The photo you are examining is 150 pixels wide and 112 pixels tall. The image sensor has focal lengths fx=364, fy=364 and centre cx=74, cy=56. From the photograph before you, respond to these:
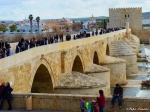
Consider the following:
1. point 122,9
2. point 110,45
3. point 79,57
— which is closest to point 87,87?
point 79,57

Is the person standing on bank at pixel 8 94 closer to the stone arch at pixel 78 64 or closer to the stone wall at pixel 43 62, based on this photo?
the stone wall at pixel 43 62

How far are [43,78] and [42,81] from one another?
507mm

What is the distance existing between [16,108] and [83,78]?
8533mm

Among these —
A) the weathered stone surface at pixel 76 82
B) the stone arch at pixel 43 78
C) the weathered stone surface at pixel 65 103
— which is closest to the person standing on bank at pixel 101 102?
the weathered stone surface at pixel 65 103

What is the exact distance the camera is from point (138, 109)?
9.36m

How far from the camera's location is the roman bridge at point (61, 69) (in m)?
12.9

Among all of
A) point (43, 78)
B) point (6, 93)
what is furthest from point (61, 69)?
point (6, 93)

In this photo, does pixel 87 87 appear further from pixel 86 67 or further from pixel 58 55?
pixel 86 67

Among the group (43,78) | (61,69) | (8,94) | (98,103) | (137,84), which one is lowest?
(137,84)

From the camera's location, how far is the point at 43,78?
1689 centimetres

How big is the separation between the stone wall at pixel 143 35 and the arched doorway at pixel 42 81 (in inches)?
2043

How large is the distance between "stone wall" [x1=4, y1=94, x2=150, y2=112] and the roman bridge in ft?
5.93

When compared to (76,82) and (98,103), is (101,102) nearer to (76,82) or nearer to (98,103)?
(98,103)

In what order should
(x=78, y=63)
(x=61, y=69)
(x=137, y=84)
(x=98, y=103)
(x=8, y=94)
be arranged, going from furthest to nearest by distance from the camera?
(x=137, y=84), (x=78, y=63), (x=61, y=69), (x=8, y=94), (x=98, y=103)
